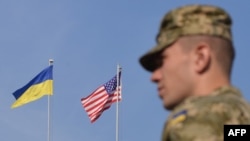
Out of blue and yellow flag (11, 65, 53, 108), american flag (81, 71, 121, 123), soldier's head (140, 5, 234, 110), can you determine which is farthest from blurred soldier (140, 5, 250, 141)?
blue and yellow flag (11, 65, 53, 108)

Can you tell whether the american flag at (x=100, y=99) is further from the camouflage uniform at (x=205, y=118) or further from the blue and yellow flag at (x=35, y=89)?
the camouflage uniform at (x=205, y=118)

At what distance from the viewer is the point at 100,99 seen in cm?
3600

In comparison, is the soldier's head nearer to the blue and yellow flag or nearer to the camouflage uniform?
the camouflage uniform

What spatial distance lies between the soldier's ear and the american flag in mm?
29274

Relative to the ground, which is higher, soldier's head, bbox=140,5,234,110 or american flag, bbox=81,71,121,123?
american flag, bbox=81,71,121,123

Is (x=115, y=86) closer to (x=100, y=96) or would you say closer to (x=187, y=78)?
(x=100, y=96)

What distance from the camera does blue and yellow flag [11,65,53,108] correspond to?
3943 centimetres

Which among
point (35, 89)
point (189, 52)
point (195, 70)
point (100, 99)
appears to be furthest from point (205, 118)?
point (35, 89)

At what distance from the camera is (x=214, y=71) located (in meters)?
5.21

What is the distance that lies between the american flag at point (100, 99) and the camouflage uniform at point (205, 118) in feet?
96.7

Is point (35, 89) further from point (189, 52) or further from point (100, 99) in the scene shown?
point (189, 52)

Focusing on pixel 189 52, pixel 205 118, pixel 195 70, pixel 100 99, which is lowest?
pixel 205 118

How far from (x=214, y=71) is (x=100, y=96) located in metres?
31.0

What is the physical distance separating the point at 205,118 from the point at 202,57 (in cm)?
43
